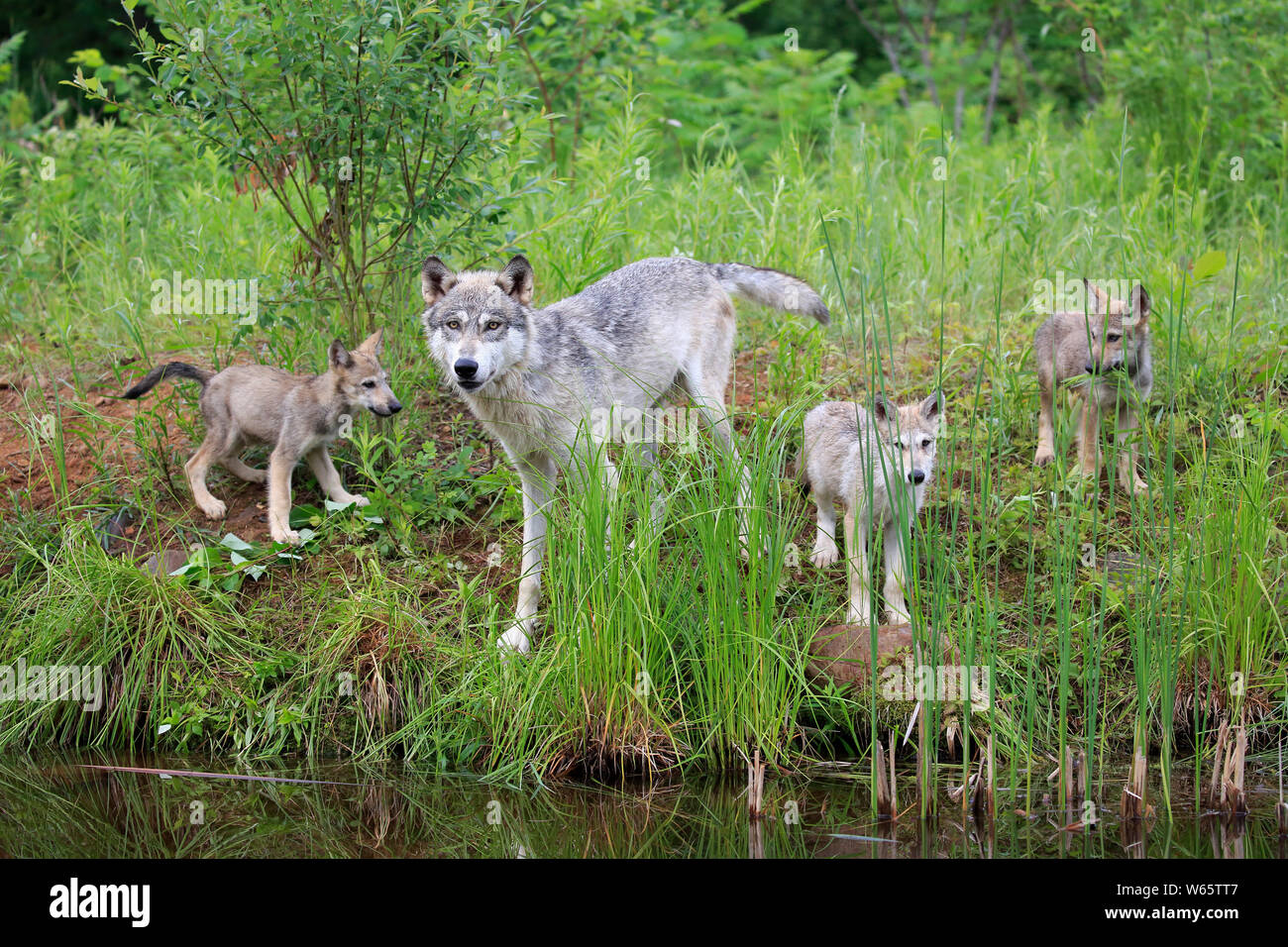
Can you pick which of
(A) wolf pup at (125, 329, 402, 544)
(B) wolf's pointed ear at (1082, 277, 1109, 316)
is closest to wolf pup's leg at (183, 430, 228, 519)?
(A) wolf pup at (125, 329, 402, 544)

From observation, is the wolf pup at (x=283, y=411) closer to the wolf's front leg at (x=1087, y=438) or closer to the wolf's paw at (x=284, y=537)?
the wolf's paw at (x=284, y=537)

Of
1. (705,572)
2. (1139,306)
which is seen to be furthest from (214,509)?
(1139,306)

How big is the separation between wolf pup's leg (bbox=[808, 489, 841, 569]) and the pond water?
1245 millimetres

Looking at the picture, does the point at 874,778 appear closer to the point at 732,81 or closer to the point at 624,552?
the point at 624,552

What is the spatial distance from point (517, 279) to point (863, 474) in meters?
1.86

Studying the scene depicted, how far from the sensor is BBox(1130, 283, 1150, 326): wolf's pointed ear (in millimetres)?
5781

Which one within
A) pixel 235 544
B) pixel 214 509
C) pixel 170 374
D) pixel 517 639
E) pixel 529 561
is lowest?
pixel 517 639

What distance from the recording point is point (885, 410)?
5.06 metres

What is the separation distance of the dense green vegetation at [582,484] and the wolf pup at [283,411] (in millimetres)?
174

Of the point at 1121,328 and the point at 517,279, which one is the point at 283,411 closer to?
the point at 517,279

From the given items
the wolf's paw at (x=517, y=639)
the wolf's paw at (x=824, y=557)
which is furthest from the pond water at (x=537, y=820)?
the wolf's paw at (x=824, y=557)

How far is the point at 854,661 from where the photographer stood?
15.8ft
